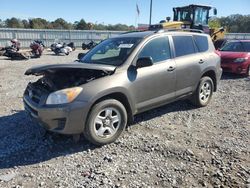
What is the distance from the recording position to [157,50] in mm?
5242

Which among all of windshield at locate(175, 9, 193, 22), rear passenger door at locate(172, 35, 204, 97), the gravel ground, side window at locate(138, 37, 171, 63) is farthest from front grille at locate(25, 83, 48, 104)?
windshield at locate(175, 9, 193, 22)

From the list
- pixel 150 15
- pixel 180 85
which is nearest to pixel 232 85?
pixel 180 85

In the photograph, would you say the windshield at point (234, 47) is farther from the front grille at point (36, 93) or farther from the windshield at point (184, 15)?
the front grille at point (36, 93)

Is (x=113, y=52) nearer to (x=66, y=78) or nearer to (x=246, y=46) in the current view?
(x=66, y=78)

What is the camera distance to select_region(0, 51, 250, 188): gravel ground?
3.52 m

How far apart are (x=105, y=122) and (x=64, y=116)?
2.44 feet

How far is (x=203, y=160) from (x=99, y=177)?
5.15 feet

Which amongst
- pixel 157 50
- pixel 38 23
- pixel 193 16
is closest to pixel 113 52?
pixel 157 50

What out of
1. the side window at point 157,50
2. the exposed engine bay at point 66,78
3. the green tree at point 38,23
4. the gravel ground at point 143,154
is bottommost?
the gravel ground at point 143,154

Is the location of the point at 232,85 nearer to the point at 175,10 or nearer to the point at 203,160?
the point at 203,160

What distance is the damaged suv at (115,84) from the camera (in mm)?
4055

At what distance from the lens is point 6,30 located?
76.1 ft

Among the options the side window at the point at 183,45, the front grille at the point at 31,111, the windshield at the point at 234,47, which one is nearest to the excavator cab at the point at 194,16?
the windshield at the point at 234,47

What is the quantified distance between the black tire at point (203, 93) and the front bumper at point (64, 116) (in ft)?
10.3
